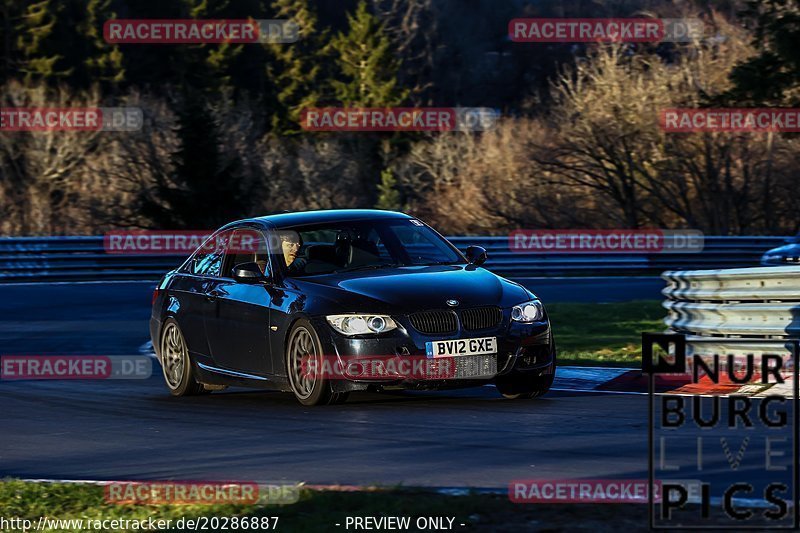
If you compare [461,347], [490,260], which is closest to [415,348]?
[461,347]

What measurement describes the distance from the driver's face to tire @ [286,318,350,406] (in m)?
0.82

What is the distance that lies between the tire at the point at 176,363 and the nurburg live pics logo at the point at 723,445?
3850mm

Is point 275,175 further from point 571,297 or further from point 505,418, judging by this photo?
point 505,418

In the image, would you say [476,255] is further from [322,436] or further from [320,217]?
[322,436]

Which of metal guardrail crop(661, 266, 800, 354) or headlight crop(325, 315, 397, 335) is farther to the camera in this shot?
metal guardrail crop(661, 266, 800, 354)

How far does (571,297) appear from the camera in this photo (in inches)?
1009

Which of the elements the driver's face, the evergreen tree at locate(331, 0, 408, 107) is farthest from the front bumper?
the evergreen tree at locate(331, 0, 408, 107)

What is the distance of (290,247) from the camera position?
12070 millimetres

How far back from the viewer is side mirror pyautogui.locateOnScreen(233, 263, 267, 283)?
11789 mm

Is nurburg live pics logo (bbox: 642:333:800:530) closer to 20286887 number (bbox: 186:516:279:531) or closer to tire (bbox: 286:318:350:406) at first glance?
20286887 number (bbox: 186:516:279:531)

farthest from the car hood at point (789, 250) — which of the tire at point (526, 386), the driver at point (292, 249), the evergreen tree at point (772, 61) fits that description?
the driver at point (292, 249)

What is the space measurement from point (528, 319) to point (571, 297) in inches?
572

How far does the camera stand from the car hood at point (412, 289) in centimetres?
1097

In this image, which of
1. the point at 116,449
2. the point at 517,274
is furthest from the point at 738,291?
the point at 517,274
